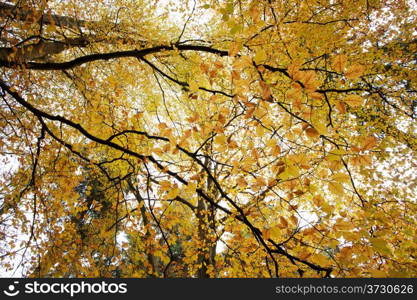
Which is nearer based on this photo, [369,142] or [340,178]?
[369,142]

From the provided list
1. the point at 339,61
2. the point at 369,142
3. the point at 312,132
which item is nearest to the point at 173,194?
the point at 312,132

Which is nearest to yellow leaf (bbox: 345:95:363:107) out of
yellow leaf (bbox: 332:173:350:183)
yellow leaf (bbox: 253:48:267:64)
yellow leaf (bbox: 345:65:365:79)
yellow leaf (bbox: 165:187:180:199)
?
yellow leaf (bbox: 345:65:365:79)

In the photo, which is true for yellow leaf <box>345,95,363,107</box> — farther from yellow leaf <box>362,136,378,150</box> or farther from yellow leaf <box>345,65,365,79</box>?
yellow leaf <box>362,136,378,150</box>

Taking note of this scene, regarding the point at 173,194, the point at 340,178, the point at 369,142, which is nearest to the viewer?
the point at 369,142

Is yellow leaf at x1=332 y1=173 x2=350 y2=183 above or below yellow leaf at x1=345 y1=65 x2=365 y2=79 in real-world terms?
below

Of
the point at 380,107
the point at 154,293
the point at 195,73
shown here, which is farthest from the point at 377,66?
the point at 154,293

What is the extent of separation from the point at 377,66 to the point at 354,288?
6.56 meters

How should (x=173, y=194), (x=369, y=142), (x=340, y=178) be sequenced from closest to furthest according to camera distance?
(x=369, y=142) → (x=340, y=178) → (x=173, y=194)

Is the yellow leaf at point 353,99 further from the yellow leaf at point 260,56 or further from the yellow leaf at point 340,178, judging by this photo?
the yellow leaf at point 260,56

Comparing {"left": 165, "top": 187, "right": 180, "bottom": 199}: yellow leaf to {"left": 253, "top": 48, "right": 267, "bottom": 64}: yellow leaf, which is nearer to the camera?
{"left": 253, "top": 48, "right": 267, "bottom": 64}: yellow leaf

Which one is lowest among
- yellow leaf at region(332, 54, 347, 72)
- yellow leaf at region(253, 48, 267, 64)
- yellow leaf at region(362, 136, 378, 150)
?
yellow leaf at region(362, 136, 378, 150)

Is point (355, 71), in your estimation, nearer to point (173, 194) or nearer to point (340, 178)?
point (340, 178)

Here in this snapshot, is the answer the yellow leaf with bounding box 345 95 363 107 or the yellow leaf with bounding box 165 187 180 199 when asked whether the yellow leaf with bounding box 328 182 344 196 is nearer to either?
the yellow leaf with bounding box 345 95 363 107

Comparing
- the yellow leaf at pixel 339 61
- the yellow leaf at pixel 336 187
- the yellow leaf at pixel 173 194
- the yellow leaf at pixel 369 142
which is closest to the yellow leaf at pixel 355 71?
the yellow leaf at pixel 339 61
